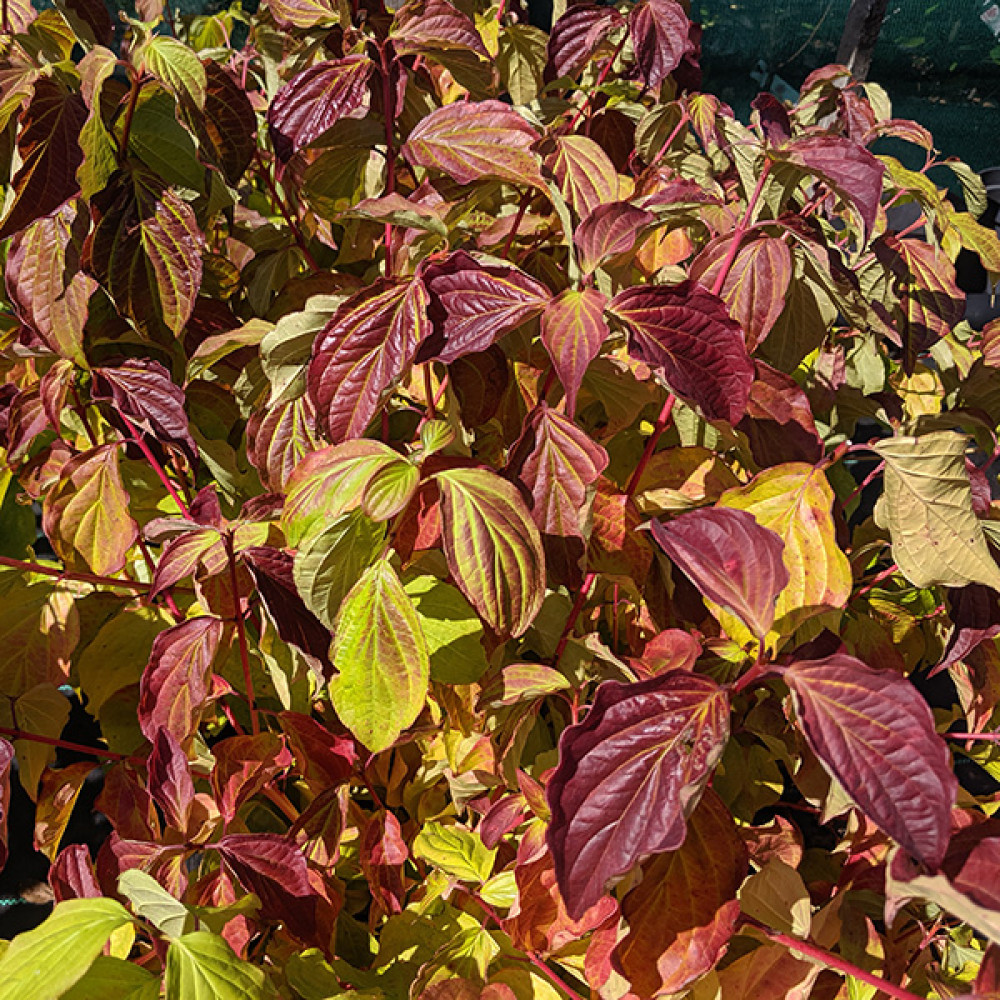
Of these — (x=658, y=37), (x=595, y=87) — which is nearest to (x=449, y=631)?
(x=658, y=37)

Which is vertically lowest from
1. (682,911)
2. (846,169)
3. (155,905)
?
(682,911)

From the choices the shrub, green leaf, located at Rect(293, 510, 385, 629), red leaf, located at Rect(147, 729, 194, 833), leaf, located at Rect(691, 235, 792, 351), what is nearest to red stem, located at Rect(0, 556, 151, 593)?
the shrub

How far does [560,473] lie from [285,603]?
28 cm

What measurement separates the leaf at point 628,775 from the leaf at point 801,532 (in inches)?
6.4

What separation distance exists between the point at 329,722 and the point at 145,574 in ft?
1.36

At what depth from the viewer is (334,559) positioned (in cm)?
72

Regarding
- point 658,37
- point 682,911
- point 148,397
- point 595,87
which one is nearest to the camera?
point 682,911

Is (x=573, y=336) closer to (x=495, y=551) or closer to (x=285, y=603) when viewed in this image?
(x=495, y=551)

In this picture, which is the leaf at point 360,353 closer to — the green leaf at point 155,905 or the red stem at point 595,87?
the green leaf at point 155,905

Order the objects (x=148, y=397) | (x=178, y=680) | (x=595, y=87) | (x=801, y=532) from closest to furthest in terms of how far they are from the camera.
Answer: (x=801, y=532) < (x=178, y=680) < (x=148, y=397) < (x=595, y=87)

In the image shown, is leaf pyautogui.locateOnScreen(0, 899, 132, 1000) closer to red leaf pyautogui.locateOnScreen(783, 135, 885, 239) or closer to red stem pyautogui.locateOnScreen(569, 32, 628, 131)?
red leaf pyautogui.locateOnScreen(783, 135, 885, 239)

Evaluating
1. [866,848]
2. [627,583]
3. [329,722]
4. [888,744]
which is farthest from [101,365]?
[866,848]

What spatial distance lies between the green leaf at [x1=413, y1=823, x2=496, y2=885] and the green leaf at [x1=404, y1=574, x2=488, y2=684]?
0.15m

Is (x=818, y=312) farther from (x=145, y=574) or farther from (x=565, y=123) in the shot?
(x=145, y=574)
